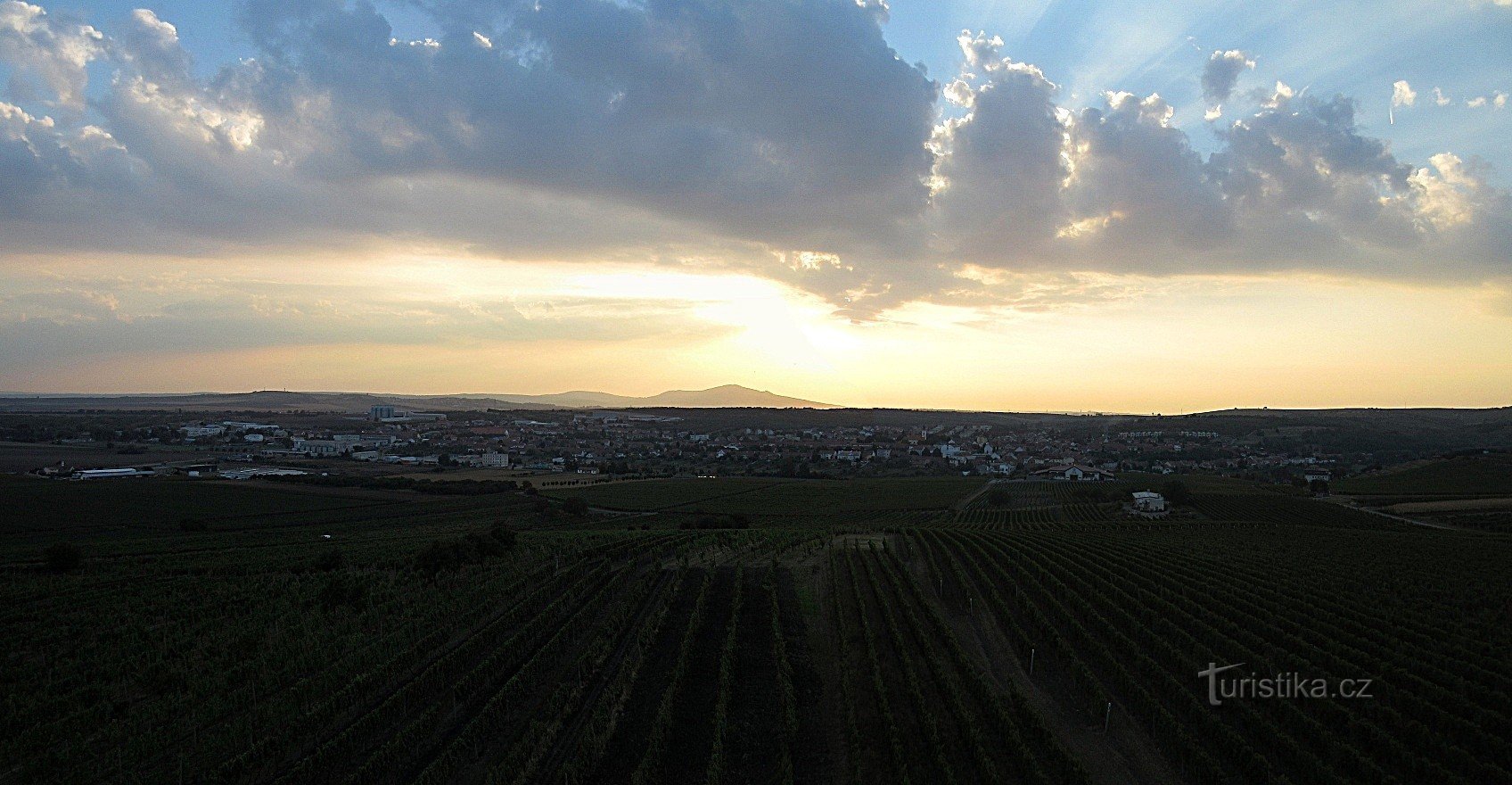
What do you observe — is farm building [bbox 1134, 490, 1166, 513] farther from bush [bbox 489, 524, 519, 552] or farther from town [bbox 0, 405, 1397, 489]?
bush [bbox 489, 524, 519, 552]

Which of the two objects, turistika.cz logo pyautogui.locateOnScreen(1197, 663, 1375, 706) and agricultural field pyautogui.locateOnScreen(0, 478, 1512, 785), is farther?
turistika.cz logo pyautogui.locateOnScreen(1197, 663, 1375, 706)

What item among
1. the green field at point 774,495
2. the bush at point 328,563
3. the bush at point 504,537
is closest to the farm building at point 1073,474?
the green field at point 774,495

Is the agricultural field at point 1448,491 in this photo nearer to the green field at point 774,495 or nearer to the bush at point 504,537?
the green field at point 774,495

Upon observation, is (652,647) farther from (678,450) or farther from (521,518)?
(678,450)

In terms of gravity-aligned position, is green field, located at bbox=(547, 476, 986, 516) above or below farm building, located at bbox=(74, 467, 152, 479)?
below

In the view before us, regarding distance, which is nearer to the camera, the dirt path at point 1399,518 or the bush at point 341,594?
the bush at point 341,594

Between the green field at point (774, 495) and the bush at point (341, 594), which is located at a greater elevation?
the bush at point (341, 594)

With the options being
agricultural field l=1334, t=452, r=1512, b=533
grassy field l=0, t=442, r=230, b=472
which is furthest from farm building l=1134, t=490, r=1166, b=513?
grassy field l=0, t=442, r=230, b=472

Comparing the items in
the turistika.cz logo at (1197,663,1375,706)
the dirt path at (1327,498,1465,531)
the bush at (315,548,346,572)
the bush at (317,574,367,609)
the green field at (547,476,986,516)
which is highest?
the turistika.cz logo at (1197,663,1375,706)
